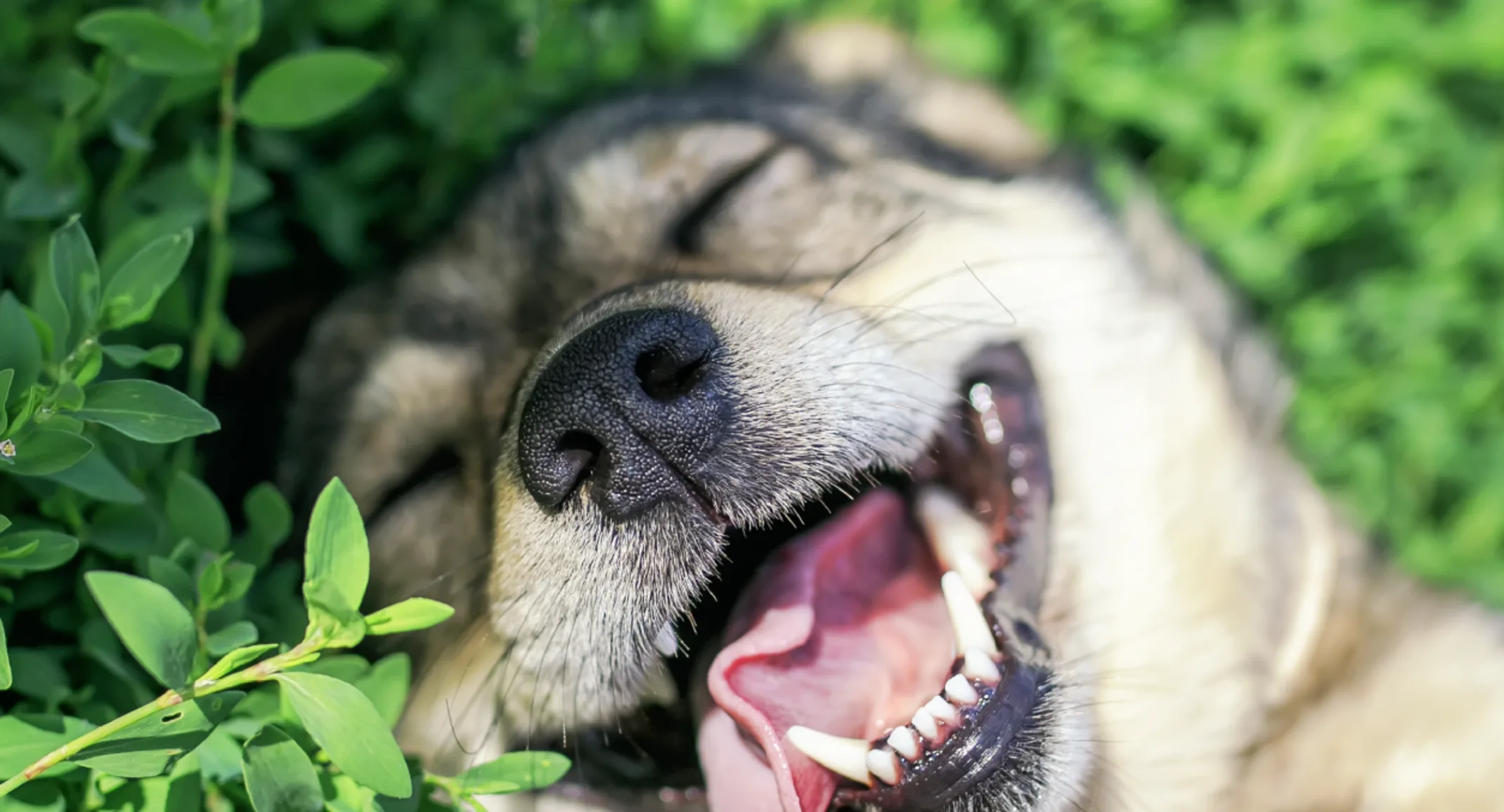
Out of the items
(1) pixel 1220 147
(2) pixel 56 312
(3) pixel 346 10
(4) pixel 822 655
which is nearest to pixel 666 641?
(4) pixel 822 655

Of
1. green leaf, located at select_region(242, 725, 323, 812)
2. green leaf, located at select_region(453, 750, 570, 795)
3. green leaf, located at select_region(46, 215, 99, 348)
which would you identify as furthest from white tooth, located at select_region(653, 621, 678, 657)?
green leaf, located at select_region(46, 215, 99, 348)

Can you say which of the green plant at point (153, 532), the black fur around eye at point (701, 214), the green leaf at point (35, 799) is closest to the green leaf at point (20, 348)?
the green plant at point (153, 532)

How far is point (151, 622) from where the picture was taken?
1.33 metres

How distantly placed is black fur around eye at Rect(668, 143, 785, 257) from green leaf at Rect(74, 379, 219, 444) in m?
1.06

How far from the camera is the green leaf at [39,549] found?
1.47m

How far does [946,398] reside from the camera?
210 cm

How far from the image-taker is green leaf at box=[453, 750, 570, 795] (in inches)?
57.8

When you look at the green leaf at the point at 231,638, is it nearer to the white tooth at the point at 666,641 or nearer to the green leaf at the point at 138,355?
the green leaf at the point at 138,355

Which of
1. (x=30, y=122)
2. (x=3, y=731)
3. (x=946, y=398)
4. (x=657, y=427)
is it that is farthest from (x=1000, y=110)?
(x=3, y=731)

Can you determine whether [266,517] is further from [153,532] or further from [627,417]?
[627,417]

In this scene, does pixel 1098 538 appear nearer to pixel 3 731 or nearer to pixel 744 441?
pixel 744 441

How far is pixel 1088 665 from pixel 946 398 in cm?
52

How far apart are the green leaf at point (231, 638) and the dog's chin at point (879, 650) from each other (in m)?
0.60

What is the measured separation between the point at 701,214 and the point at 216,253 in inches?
34.8
